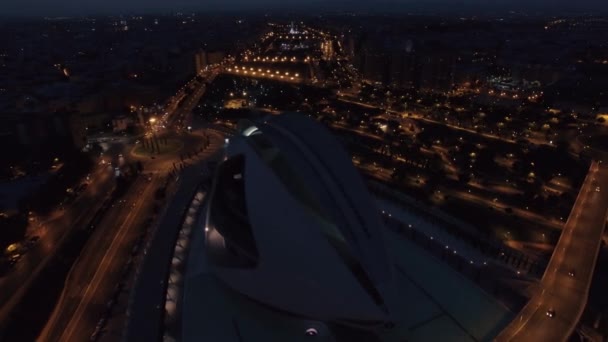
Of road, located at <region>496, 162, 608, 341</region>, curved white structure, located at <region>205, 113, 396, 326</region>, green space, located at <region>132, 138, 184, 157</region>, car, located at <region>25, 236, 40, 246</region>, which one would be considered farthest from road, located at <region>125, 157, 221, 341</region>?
green space, located at <region>132, 138, 184, 157</region>

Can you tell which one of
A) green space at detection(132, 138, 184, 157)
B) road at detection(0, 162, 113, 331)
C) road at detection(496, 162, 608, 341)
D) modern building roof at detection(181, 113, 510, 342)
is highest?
modern building roof at detection(181, 113, 510, 342)

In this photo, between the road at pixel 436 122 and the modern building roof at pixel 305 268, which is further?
→ the road at pixel 436 122

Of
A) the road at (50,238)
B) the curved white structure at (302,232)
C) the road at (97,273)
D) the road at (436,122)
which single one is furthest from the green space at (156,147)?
the road at (436,122)

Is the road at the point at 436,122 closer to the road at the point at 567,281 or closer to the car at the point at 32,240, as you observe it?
the road at the point at 567,281

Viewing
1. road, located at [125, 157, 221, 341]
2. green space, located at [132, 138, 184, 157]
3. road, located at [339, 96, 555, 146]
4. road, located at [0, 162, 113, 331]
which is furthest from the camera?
road, located at [339, 96, 555, 146]

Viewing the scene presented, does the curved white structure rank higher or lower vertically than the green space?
higher

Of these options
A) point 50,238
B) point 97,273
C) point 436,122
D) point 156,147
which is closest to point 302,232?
point 97,273

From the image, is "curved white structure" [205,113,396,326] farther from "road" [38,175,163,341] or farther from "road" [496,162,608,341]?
"road" [38,175,163,341]
